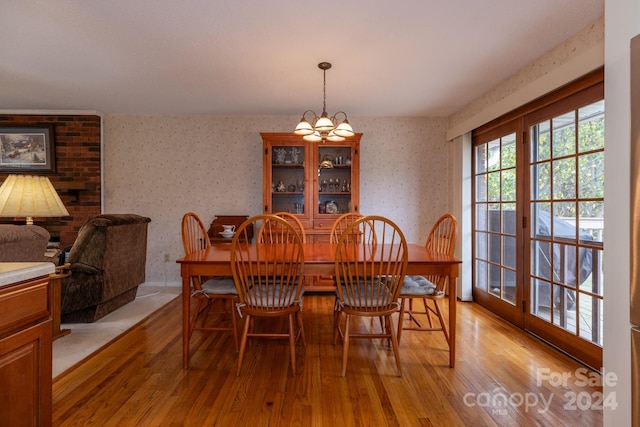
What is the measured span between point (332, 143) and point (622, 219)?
3.10 metres

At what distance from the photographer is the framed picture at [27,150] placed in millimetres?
4035

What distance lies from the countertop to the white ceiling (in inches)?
63.8

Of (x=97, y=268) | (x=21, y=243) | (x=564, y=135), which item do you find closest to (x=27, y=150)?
(x=97, y=268)

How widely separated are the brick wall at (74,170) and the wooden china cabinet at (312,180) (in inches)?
87.0

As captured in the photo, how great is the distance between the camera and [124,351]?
2320 mm

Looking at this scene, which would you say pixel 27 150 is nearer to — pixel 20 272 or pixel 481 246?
pixel 20 272

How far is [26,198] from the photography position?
2.52 metres

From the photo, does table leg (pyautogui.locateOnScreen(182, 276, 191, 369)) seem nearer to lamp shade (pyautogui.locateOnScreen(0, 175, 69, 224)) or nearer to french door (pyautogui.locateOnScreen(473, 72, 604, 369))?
lamp shade (pyautogui.locateOnScreen(0, 175, 69, 224))

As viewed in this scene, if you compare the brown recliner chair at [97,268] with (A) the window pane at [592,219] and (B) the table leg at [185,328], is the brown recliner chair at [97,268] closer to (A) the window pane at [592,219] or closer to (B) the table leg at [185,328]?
(B) the table leg at [185,328]

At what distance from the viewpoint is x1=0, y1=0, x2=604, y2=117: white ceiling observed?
200 cm

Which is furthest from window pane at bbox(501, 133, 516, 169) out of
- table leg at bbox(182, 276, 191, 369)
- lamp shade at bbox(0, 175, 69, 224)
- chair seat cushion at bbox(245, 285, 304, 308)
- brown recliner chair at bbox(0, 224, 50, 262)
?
lamp shade at bbox(0, 175, 69, 224)

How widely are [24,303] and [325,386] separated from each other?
145 cm

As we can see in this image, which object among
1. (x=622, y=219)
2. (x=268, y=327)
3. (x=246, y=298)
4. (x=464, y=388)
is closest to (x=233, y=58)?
(x=246, y=298)

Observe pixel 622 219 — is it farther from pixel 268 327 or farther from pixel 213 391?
pixel 268 327
